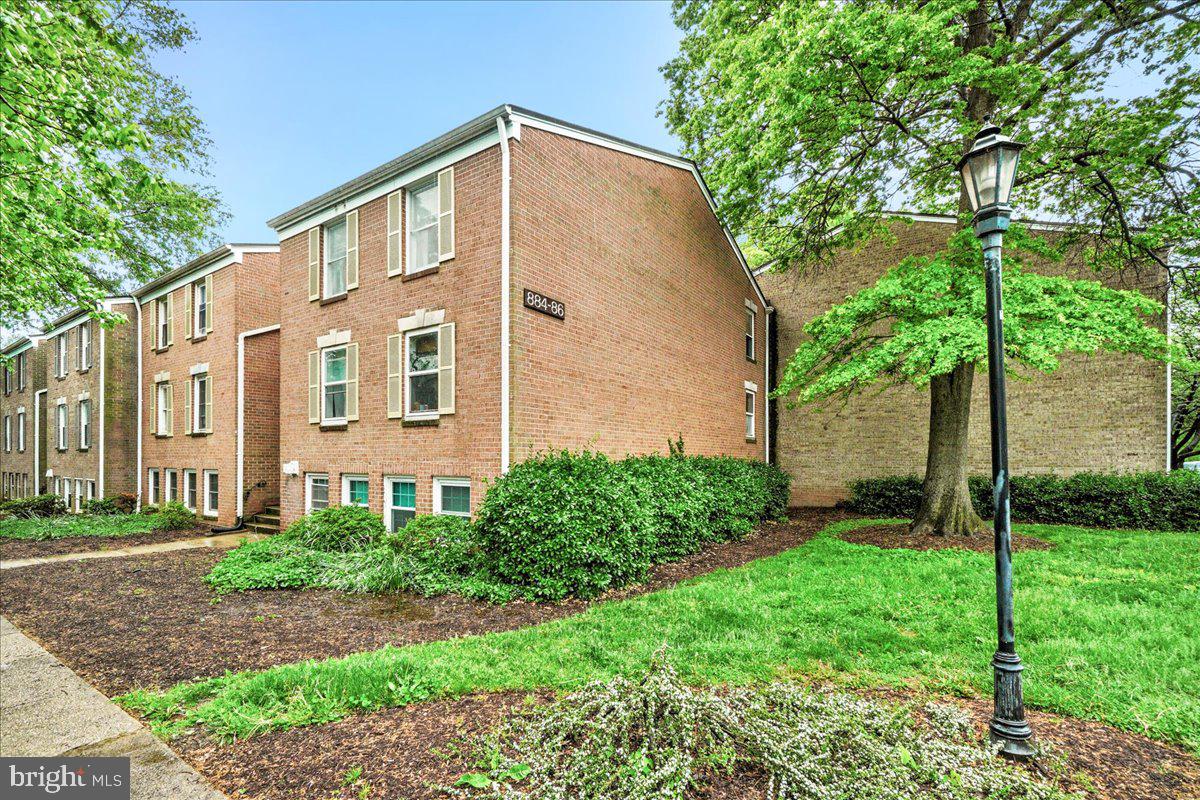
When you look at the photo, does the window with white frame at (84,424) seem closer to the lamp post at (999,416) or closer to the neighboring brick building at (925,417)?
the neighboring brick building at (925,417)

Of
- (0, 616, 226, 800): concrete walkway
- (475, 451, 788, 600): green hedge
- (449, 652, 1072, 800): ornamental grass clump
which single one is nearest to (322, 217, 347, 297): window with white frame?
(475, 451, 788, 600): green hedge

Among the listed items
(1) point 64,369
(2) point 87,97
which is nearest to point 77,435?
(1) point 64,369

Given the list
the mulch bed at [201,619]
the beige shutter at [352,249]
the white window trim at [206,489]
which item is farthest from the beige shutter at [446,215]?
the white window trim at [206,489]

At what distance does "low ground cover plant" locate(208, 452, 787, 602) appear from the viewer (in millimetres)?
7027

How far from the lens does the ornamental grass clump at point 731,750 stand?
8.56 feet

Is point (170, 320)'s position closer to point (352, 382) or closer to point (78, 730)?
point (352, 382)

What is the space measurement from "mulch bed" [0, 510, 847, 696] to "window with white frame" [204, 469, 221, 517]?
6.07 meters

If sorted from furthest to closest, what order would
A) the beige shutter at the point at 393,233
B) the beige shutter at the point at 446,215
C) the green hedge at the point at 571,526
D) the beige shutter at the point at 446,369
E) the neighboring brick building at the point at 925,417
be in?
the neighboring brick building at the point at 925,417, the beige shutter at the point at 393,233, the beige shutter at the point at 446,215, the beige shutter at the point at 446,369, the green hedge at the point at 571,526

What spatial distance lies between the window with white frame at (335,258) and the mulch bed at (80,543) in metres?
7.37

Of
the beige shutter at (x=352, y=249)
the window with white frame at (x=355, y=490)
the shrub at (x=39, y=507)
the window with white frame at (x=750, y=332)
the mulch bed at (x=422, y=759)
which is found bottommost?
the shrub at (x=39, y=507)

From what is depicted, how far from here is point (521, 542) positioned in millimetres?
7152

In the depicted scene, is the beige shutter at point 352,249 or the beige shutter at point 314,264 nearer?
the beige shutter at point 352,249

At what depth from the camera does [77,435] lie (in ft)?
65.7

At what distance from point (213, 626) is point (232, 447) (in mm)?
9983
